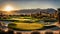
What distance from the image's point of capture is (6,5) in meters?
1.84

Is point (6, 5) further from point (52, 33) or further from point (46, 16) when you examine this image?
point (52, 33)

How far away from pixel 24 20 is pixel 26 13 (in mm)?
121

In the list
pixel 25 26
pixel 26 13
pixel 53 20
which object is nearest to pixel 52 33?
pixel 53 20

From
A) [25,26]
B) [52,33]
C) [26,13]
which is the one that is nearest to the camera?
[52,33]

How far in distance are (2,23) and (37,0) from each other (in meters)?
0.65

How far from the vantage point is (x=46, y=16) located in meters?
1.74

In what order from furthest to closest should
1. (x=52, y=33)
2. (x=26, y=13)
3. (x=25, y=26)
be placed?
(x=26, y=13), (x=25, y=26), (x=52, y=33)

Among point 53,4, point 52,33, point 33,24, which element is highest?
point 53,4

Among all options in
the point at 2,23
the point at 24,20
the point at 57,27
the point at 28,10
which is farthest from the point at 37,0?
the point at 2,23

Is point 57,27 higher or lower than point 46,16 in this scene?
lower

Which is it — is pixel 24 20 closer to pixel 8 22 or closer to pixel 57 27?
pixel 8 22

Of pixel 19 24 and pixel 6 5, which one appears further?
pixel 6 5

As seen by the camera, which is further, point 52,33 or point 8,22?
point 8,22

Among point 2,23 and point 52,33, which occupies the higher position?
point 2,23
